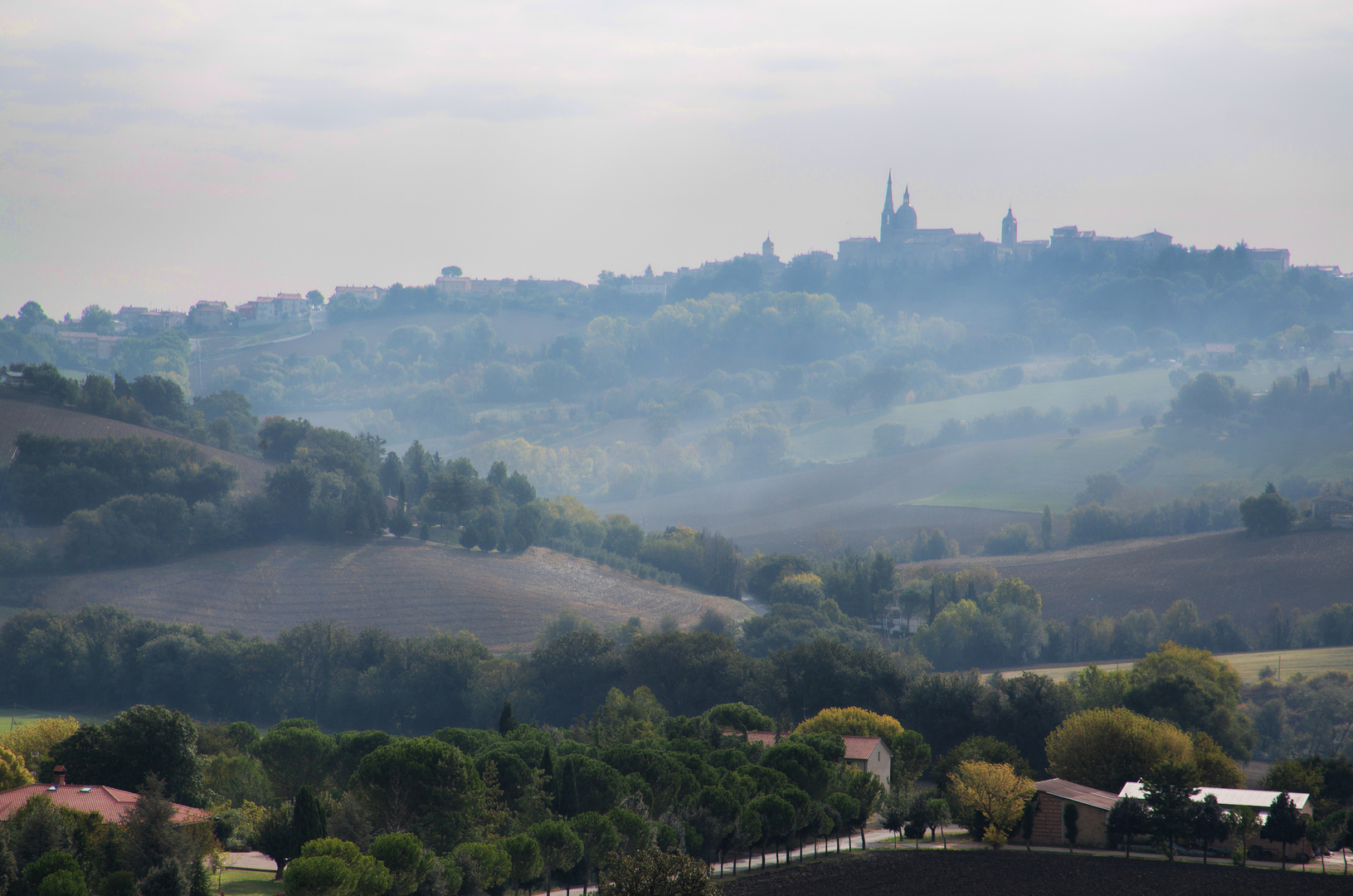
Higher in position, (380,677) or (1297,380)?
(1297,380)

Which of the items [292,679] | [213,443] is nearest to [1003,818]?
[292,679]

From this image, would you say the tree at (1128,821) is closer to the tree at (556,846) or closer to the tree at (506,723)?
the tree at (556,846)

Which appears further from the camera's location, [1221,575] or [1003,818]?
[1221,575]

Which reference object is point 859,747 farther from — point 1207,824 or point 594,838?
point 594,838

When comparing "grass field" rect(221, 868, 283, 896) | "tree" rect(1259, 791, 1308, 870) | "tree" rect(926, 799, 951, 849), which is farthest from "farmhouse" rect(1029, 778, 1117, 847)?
"grass field" rect(221, 868, 283, 896)

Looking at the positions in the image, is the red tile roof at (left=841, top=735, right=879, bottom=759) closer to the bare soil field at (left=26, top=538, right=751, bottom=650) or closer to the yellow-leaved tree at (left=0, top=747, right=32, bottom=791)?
the yellow-leaved tree at (left=0, top=747, right=32, bottom=791)

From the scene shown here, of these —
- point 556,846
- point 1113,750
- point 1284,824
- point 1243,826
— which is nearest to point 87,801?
point 556,846

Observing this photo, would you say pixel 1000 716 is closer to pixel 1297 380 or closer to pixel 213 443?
pixel 213 443

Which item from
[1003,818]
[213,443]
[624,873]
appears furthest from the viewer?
[213,443]

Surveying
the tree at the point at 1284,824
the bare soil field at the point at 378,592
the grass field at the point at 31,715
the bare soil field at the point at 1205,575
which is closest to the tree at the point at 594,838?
the tree at the point at 1284,824
